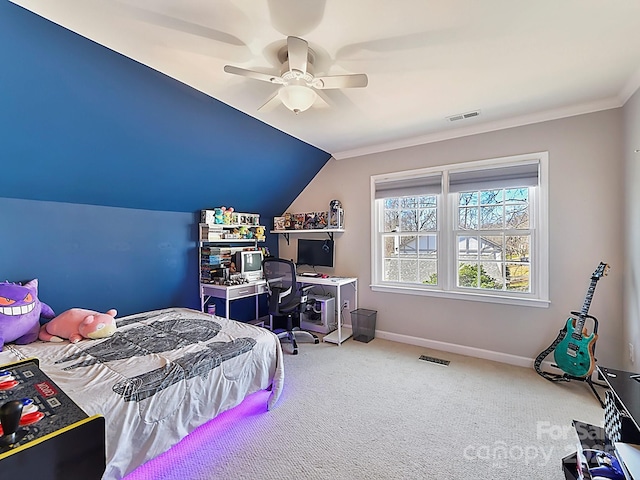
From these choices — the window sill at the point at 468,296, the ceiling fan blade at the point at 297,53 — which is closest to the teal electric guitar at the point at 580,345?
the window sill at the point at 468,296

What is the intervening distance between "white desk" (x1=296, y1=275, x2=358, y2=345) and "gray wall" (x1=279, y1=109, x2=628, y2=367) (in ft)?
1.29

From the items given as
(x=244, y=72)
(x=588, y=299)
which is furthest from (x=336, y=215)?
(x=588, y=299)

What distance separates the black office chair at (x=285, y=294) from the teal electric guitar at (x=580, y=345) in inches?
95.5

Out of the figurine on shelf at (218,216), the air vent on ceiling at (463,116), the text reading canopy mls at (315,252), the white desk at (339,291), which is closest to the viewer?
the air vent on ceiling at (463,116)

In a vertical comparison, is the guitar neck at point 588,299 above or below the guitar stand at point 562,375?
above

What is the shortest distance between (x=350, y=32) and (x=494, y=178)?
2.23 meters

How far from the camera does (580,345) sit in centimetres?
246

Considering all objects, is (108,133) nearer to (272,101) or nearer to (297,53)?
(272,101)

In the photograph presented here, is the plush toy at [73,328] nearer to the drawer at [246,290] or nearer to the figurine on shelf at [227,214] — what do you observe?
the drawer at [246,290]

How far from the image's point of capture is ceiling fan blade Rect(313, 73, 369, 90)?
1677mm

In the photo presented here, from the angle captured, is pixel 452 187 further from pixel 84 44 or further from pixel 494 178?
pixel 84 44

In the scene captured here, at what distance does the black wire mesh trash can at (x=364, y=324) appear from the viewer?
12.2 feet

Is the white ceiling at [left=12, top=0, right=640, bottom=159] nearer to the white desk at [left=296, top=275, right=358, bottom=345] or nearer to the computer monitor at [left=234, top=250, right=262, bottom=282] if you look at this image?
the computer monitor at [left=234, top=250, right=262, bottom=282]

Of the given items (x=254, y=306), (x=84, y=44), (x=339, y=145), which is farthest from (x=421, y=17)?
(x=254, y=306)
